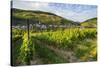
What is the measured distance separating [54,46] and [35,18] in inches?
15.2

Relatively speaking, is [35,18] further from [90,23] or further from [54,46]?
[90,23]

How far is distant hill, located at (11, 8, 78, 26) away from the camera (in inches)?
82.9

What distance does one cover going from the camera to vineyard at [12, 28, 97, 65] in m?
2.11

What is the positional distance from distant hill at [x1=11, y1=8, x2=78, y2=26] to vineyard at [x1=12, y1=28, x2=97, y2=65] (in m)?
0.10

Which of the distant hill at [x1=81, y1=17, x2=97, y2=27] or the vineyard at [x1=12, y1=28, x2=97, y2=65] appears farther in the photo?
the distant hill at [x1=81, y1=17, x2=97, y2=27]

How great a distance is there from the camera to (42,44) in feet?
7.22

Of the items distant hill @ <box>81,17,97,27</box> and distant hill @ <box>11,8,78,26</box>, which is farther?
distant hill @ <box>81,17,97,27</box>

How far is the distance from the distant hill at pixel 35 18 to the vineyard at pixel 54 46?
0.10 metres

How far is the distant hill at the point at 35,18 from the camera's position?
6.91 ft

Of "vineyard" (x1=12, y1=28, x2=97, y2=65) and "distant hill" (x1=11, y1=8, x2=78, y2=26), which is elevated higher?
"distant hill" (x1=11, y1=8, x2=78, y2=26)

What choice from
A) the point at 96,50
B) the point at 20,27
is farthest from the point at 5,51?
the point at 96,50

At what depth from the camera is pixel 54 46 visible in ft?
7.37

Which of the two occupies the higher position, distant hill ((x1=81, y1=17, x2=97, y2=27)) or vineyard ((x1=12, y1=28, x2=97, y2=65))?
distant hill ((x1=81, y1=17, x2=97, y2=27))

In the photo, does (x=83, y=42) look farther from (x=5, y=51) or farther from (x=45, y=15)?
(x=5, y=51)
